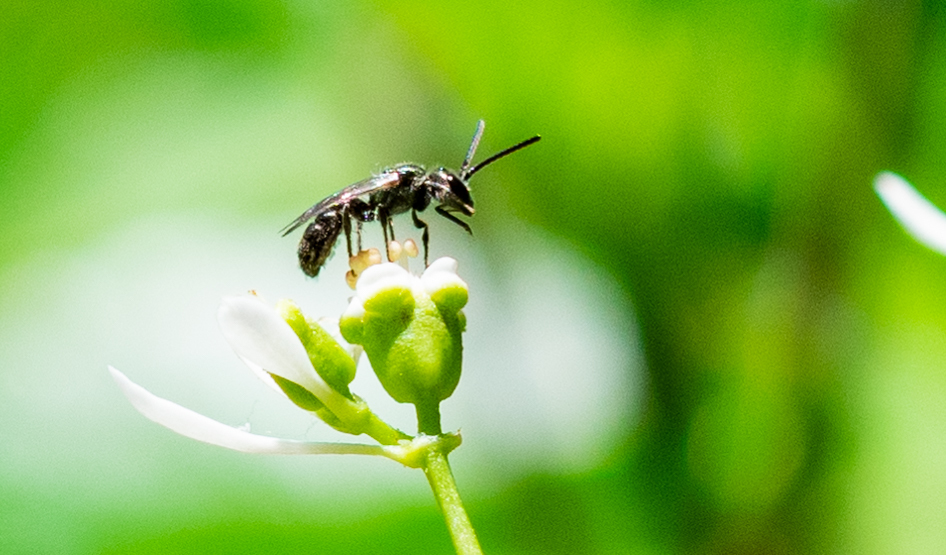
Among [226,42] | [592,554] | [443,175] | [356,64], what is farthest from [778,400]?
[226,42]

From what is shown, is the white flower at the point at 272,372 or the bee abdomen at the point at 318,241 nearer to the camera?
the white flower at the point at 272,372

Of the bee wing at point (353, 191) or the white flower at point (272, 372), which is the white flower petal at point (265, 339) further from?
the bee wing at point (353, 191)

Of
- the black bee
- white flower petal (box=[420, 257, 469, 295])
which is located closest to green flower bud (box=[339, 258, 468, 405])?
white flower petal (box=[420, 257, 469, 295])

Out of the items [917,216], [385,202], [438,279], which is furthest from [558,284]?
[438,279]

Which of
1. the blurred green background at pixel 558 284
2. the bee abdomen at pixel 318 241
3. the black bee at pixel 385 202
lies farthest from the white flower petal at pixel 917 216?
the blurred green background at pixel 558 284

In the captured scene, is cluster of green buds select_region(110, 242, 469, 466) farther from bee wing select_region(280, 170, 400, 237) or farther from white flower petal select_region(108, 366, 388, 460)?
bee wing select_region(280, 170, 400, 237)

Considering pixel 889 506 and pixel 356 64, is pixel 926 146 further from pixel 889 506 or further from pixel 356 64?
pixel 356 64
